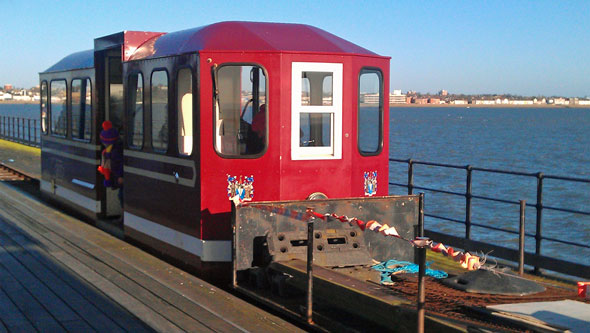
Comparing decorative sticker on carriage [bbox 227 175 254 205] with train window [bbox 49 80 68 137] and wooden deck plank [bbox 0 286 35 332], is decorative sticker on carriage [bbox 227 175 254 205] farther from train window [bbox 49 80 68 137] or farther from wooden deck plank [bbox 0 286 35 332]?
train window [bbox 49 80 68 137]

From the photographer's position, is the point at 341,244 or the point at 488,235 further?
the point at 488,235

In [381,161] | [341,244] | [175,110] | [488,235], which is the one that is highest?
[175,110]

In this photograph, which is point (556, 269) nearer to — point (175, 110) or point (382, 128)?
point (382, 128)

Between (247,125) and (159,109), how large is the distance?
140 cm

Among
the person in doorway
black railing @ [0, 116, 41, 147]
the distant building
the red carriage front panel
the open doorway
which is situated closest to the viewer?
the red carriage front panel

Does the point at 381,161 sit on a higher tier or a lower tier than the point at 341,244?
higher

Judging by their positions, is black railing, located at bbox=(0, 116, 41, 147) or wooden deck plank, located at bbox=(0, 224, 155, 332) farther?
black railing, located at bbox=(0, 116, 41, 147)

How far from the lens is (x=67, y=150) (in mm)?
13570

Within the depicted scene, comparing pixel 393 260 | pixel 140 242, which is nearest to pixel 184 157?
pixel 140 242

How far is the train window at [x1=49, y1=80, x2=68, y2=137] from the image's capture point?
13.7 meters

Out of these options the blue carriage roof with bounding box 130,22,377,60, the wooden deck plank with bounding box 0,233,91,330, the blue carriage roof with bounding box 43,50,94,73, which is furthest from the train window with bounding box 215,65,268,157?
the blue carriage roof with bounding box 43,50,94,73

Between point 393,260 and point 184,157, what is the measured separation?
264 cm

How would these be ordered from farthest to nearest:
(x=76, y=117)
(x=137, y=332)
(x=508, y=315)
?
(x=76, y=117) < (x=137, y=332) < (x=508, y=315)

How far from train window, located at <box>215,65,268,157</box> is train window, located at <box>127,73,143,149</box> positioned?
185 centimetres
